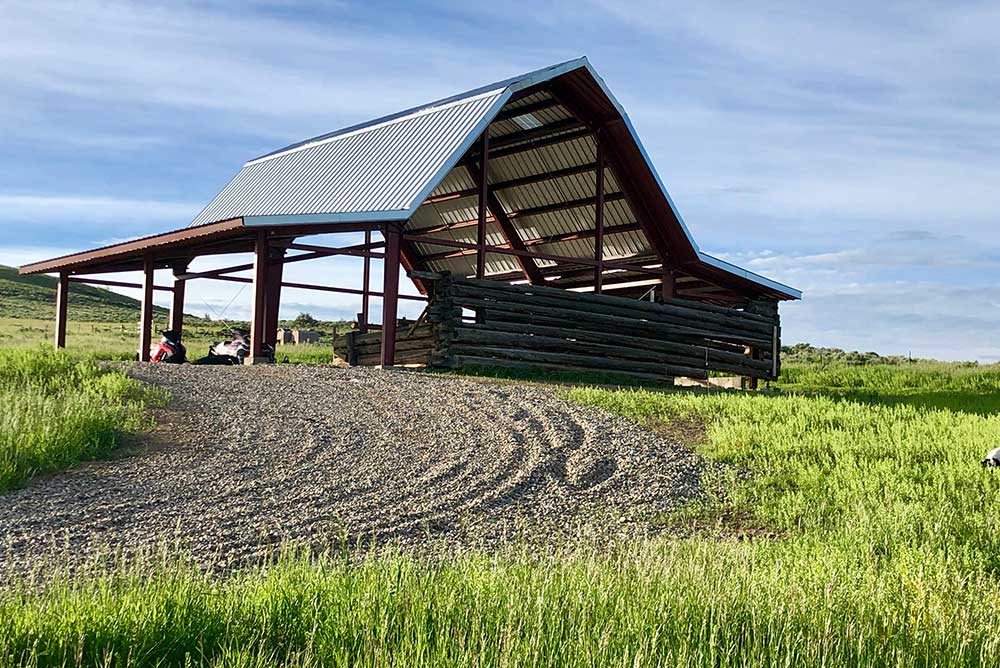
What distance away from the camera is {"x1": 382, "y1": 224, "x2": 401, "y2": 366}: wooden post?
21.1m

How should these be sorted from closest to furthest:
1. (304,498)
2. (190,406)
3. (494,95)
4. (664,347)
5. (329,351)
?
(304,498) < (190,406) < (494,95) < (664,347) < (329,351)

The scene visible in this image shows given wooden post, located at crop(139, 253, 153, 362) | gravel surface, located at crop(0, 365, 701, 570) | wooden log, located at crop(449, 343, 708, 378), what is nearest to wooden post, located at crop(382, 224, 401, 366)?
wooden log, located at crop(449, 343, 708, 378)

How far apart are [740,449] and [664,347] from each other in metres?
12.5

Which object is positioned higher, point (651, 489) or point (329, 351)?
point (329, 351)

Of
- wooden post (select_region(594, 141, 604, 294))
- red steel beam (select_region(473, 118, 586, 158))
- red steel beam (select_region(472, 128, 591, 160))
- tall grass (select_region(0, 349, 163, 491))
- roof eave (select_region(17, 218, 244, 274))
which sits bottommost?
tall grass (select_region(0, 349, 163, 491))

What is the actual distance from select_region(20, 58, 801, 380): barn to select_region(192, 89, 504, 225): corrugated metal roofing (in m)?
0.06

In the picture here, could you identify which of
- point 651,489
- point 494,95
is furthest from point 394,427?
point 494,95

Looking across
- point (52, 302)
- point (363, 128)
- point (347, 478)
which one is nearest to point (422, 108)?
point (363, 128)

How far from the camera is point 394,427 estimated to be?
13.9 meters

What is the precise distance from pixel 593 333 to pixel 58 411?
14.0 metres

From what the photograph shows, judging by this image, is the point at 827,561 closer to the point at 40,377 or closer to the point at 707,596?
the point at 707,596

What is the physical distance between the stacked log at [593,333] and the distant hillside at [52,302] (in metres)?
51.3

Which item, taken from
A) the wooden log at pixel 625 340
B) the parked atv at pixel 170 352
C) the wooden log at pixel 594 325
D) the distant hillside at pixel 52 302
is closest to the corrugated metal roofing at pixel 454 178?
the wooden log at pixel 594 325

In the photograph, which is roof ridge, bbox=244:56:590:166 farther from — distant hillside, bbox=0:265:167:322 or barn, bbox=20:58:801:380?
distant hillside, bbox=0:265:167:322
